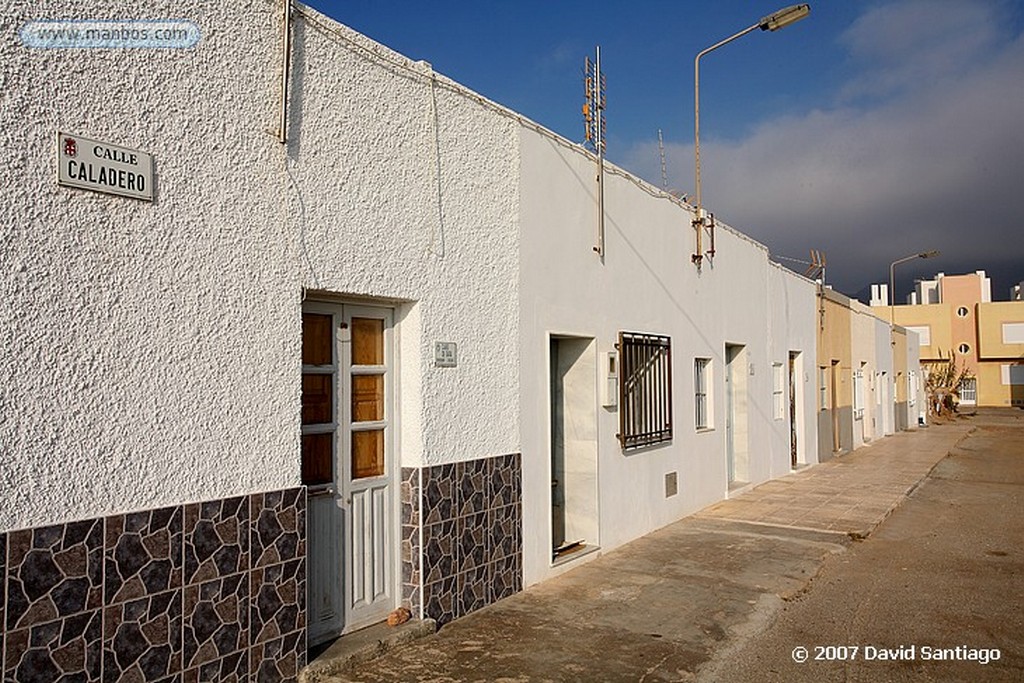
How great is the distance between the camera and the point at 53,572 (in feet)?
11.0

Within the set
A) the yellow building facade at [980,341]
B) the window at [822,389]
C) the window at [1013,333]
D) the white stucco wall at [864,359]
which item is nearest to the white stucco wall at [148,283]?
the window at [822,389]

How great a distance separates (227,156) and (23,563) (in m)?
2.17

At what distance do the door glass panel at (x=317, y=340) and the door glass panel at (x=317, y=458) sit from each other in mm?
468

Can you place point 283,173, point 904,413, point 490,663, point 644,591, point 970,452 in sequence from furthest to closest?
point 904,413, point 970,452, point 644,591, point 490,663, point 283,173

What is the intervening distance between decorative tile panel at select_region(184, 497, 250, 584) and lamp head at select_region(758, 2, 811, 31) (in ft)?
31.0

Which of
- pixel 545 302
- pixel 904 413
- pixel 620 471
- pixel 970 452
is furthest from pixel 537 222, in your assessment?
pixel 904 413

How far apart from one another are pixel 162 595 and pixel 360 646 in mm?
1483

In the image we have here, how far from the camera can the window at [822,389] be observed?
1773 cm

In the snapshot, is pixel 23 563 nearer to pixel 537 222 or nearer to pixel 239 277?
pixel 239 277

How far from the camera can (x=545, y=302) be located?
278 inches

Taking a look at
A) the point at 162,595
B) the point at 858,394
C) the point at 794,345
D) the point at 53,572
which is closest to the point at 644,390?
the point at 162,595

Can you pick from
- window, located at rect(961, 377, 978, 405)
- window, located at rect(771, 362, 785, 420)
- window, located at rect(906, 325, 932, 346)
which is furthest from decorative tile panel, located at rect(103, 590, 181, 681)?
window, located at rect(961, 377, 978, 405)

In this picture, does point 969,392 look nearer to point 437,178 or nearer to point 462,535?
point 462,535

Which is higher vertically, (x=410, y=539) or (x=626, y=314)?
(x=626, y=314)
